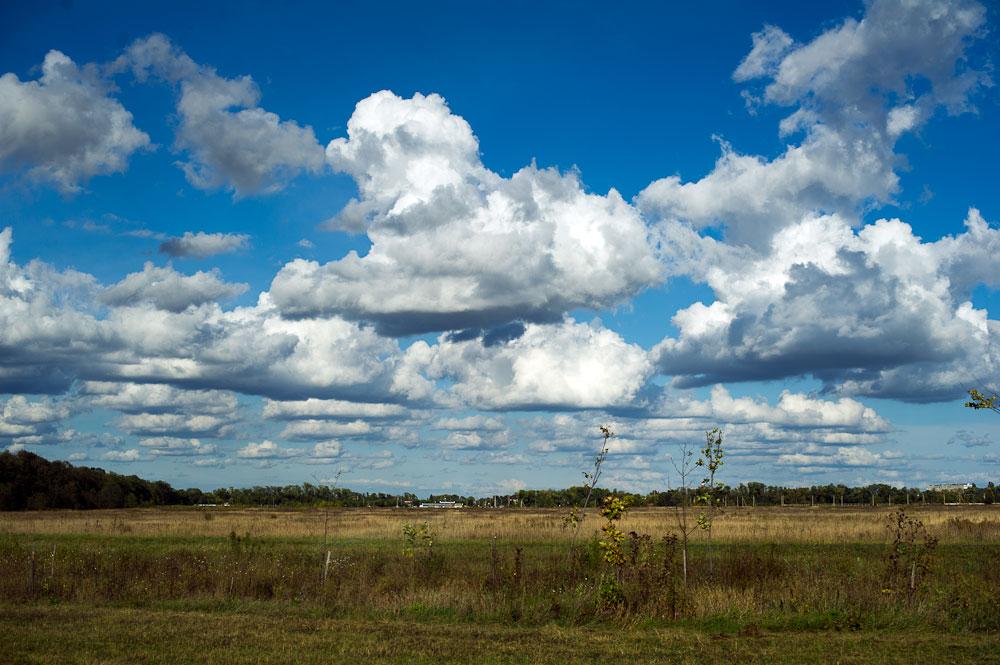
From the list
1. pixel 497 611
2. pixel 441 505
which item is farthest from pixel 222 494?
pixel 497 611

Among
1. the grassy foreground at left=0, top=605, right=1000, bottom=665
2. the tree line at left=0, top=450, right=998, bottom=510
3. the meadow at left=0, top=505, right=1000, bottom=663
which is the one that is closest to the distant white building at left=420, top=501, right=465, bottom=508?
the tree line at left=0, top=450, right=998, bottom=510

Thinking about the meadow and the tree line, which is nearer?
the meadow

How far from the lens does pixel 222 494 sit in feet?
577

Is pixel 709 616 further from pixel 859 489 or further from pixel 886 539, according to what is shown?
pixel 859 489

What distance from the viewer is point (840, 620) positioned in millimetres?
16188

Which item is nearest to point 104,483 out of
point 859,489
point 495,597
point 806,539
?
point 806,539

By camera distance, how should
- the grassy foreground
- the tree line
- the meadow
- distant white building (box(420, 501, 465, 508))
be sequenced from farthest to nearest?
distant white building (box(420, 501, 465, 508)) < the tree line < the meadow < the grassy foreground

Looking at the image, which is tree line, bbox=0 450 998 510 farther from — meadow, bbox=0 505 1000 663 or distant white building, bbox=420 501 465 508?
meadow, bbox=0 505 1000 663

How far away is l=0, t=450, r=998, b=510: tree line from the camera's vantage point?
368 ft

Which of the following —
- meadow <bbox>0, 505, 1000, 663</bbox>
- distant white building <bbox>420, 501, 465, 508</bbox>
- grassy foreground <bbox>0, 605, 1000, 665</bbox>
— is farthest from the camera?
distant white building <bbox>420, 501, 465, 508</bbox>

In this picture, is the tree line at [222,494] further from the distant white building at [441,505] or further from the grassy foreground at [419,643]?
the grassy foreground at [419,643]

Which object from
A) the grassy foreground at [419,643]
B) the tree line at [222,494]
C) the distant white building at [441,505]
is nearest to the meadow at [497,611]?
the grassy foreground at [419,643]

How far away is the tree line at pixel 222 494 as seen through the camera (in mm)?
112125

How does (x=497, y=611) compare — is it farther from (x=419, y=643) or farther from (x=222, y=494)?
(x=222, y=494)
